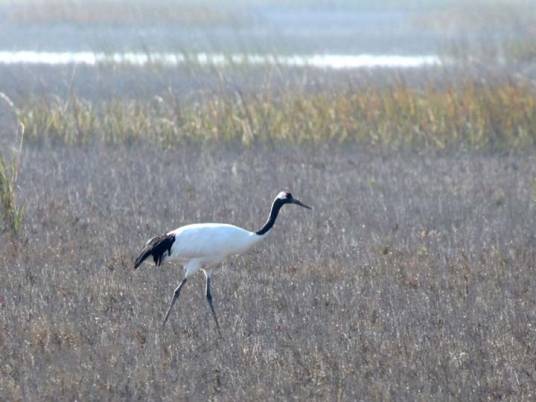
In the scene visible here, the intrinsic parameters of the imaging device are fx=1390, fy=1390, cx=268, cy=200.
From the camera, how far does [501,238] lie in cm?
1008

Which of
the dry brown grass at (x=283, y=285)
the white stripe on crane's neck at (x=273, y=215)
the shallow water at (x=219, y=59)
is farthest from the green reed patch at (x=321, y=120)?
the white stripe on crane's neck at (x=273, y=215)

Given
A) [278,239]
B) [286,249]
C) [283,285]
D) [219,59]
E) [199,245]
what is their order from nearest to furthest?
1. [199,245]
2. [283,285]
3. [286,249]
4. [278,239]
5. [219,59]

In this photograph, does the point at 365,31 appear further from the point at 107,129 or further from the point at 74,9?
the point at 107,129

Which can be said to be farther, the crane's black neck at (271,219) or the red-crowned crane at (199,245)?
the crane's black neck at (271,219)

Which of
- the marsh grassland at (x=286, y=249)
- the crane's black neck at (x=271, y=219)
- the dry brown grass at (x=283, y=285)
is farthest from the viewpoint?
the crane's black neck at (x=271, y=219)

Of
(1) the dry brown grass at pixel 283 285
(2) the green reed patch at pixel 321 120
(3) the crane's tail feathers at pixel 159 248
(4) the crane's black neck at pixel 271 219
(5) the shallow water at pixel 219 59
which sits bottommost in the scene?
(5) the shallow water at pixel 219 59

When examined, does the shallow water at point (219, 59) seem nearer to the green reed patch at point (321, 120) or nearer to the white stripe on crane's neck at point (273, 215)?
the green reed patch at point (321, 120)

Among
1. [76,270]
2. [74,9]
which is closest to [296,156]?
[76,270]

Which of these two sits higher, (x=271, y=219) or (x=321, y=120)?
(x=271, y=219)

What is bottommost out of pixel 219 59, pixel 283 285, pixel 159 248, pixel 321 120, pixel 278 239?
pixel 219 59

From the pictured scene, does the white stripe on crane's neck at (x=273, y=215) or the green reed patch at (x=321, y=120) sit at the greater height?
the white stripe on crane's neck at (x=273, y=215)

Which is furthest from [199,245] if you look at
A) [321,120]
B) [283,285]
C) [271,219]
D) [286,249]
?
[321,120]

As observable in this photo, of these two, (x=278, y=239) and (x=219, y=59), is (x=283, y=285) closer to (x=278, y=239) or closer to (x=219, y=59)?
(x=278, y=239)

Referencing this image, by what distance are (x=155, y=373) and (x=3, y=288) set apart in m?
2.11
